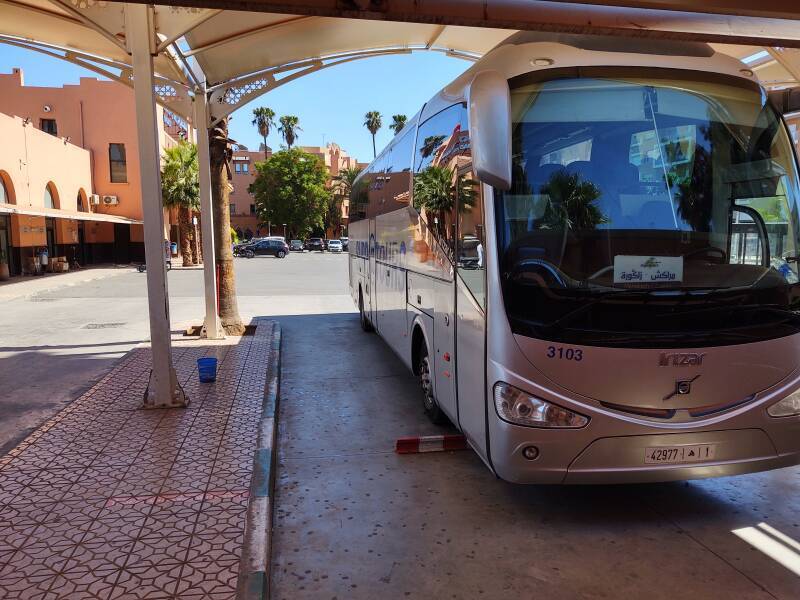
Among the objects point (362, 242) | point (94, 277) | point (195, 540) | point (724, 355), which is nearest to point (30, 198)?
point (94, 277)

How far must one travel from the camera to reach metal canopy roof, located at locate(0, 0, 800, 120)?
3.51 m

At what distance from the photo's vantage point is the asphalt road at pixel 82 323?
7566 mm

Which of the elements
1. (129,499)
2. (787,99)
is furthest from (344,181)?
(129,499)

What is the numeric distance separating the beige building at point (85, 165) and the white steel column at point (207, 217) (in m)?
21.0

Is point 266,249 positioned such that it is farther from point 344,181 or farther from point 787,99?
point 787,99

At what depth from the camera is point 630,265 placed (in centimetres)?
385

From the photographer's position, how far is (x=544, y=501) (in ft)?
15.4

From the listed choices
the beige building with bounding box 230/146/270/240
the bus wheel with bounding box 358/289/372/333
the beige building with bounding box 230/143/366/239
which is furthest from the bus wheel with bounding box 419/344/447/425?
the beige building with bounding box 230/146/270/240

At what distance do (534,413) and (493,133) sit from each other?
5.78 feet

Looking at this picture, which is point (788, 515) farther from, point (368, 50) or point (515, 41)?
point (368, 50)

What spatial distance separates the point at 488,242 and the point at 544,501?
210 centimetres

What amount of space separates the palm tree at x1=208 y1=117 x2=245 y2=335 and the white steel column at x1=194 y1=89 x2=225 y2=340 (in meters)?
0.43

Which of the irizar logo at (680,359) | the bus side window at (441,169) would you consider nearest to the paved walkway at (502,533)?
the irizar logo at (680,359)

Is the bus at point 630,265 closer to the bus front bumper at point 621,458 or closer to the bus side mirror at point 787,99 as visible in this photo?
the bus front bumper at point 621,458
